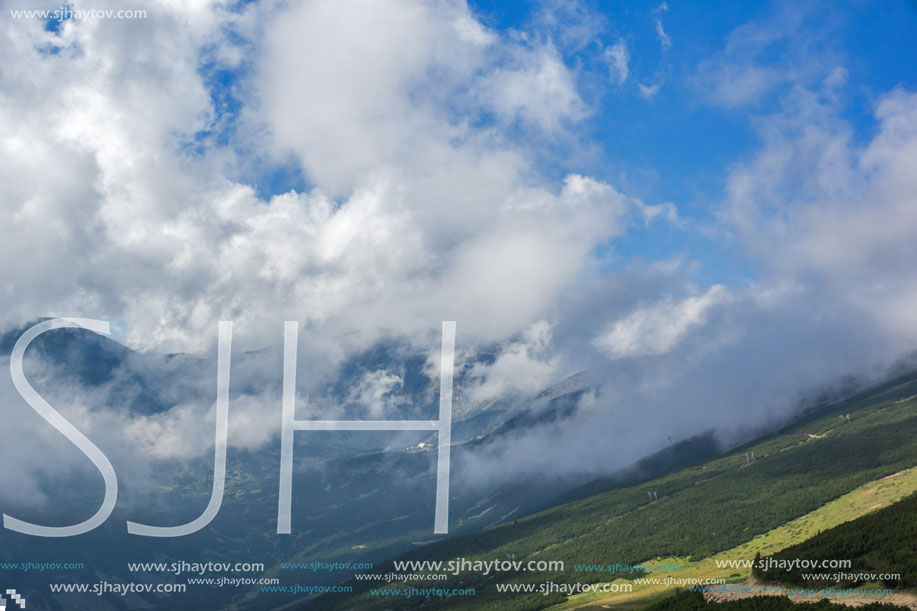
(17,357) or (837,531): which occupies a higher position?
(17,357)

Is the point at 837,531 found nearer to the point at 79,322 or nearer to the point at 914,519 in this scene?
the point at 914,519

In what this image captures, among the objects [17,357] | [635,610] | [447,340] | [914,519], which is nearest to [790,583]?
[914,519]

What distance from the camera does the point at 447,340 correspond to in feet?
647

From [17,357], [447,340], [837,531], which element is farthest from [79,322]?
[837,531]

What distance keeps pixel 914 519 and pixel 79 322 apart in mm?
211741

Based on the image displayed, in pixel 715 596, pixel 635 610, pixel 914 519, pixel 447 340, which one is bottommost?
pixel 635 610

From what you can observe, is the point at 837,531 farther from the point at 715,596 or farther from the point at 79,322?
the point at 79,322

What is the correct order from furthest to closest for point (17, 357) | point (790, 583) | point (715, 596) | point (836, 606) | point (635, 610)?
1. point (635, 610)
2. point (17, 357)
3. point (715, 596)
4. point (790, 583)
5. point (836, 606)

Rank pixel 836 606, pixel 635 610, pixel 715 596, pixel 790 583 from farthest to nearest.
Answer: pixel 635 610
pixel 715 596
pixel 790 583
pixel 836 606

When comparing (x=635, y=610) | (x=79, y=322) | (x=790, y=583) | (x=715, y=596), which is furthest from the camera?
(x=635, y=610)

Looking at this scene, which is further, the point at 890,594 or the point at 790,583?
the point at 790,583

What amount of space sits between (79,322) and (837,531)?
210m

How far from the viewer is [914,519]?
142 m

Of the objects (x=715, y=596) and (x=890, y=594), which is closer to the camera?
(x=890, y=594)
